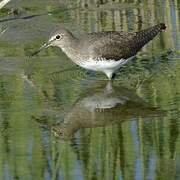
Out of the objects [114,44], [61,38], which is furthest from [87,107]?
[61,38]

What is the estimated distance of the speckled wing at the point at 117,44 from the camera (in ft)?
36.8

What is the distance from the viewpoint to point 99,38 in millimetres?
11383

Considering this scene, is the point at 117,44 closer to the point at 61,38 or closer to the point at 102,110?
the point at 61,38

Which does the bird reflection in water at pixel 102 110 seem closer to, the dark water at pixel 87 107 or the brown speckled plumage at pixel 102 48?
the dark water at pixel 87 107

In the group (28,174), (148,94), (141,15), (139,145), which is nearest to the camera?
(28,174)

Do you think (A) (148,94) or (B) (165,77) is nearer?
(A) (148,94)

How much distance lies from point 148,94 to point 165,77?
782 mm

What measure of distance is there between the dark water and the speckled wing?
0.30 m

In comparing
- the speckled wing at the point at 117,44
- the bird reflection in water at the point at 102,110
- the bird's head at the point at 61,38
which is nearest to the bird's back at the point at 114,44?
the speckled wing at the point at 117,44

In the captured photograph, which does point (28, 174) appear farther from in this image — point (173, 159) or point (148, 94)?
point (148, 94)

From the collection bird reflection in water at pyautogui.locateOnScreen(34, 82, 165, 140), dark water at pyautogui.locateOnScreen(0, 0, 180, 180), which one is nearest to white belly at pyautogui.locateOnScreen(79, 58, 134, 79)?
dark water at pyautogui.locateOnScreen(0, 0, 180, 180)

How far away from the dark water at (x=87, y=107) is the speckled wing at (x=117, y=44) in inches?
11.8

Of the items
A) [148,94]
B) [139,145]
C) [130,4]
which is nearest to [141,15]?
[130,4]

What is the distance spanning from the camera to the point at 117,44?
1153 centimetres
